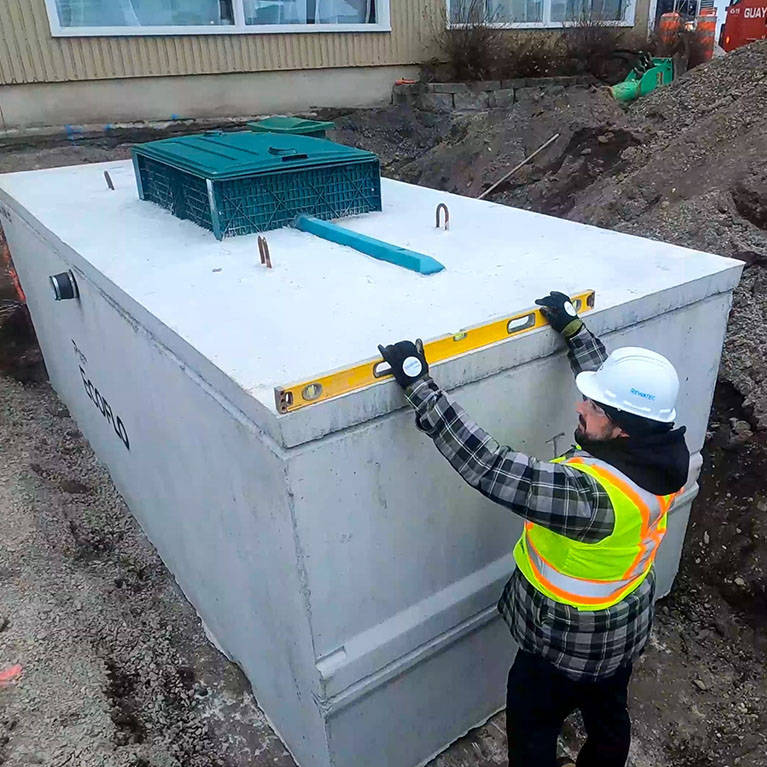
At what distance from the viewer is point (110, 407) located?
118 inches

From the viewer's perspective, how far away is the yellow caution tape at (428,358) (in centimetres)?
145

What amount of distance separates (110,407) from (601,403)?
2236 mm

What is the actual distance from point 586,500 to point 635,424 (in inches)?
8.5

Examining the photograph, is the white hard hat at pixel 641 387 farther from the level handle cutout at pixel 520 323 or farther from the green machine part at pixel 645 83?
the green machine part at pixel 645 83

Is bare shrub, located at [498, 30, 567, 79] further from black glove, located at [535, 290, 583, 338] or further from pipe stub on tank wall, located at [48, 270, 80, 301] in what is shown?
black glove, located at [535, 290, 583, 338]

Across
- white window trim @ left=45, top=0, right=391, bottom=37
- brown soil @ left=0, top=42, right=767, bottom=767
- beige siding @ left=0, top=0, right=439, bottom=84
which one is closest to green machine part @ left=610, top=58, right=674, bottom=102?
beige siding @ left=0, top=0, right=439, bottom=84

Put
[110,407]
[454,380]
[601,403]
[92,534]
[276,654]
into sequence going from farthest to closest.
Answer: [92,534] → [110,407] → [276,654] → [454,380] → [601,403]

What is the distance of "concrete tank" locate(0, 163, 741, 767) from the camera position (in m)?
1.64

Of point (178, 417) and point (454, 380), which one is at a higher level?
point (454, 380)

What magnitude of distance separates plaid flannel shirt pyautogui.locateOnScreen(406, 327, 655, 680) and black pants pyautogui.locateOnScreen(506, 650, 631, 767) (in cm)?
11

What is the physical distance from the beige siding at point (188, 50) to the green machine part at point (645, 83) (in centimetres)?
299

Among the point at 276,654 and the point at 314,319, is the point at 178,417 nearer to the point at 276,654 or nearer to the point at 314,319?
the point at 314,319

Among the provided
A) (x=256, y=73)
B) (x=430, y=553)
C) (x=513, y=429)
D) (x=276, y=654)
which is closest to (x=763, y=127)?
(x=513, y=429)

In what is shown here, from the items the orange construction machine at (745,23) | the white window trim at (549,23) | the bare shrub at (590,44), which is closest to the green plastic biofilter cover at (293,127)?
the white window trim at (549,23)
